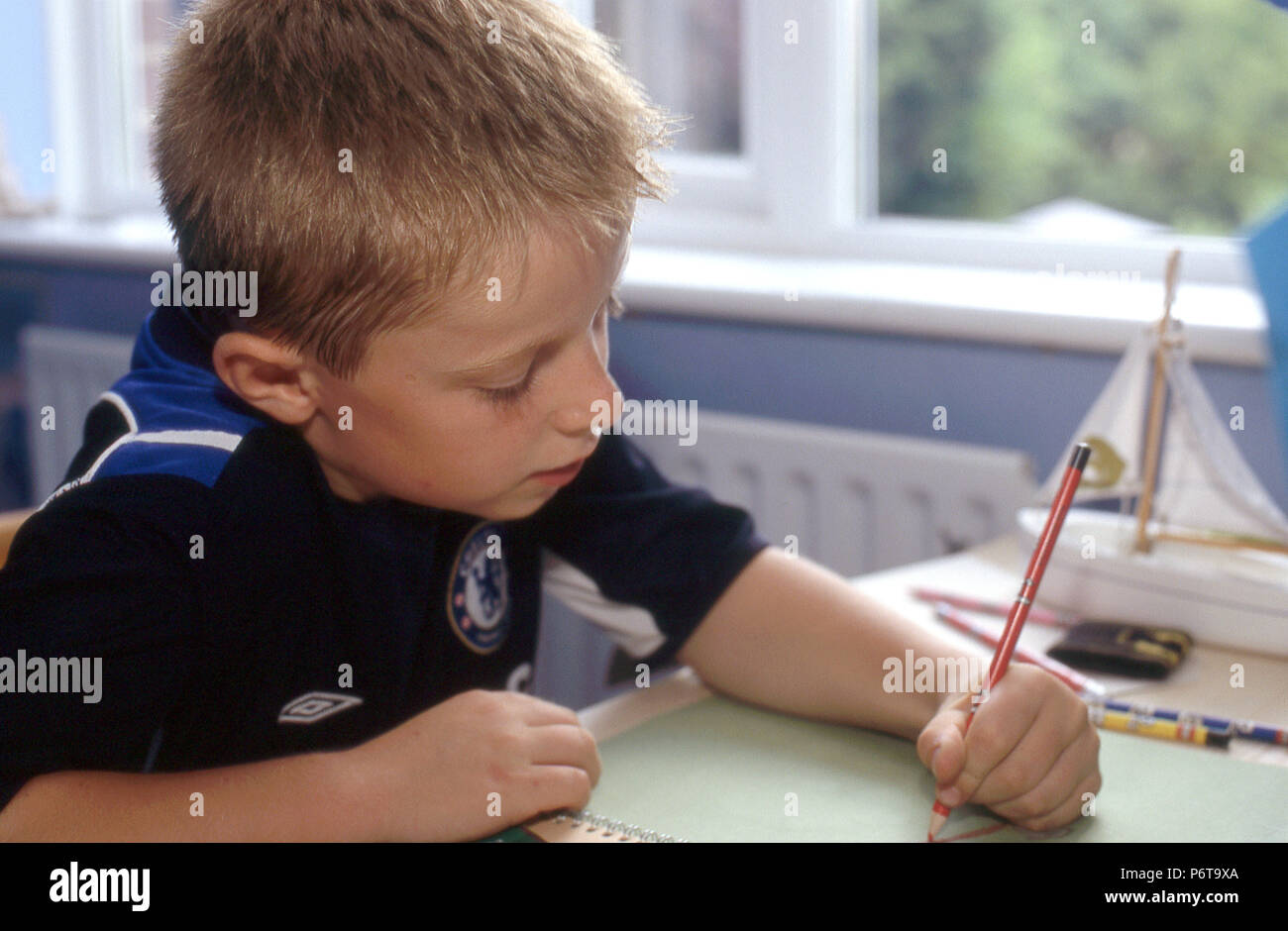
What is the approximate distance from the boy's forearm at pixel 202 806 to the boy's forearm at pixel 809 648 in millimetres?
254

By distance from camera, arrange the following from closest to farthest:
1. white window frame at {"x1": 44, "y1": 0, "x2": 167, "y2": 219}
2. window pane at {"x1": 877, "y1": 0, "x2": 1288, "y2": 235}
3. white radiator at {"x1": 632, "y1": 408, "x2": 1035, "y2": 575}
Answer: white radiator at {"x1": 632, "y1": 408, "x2": 1035, "y2": 575}
white window frame at {"x1": 44, "y1": 0, "x2": 167, "y2": 219}
window pane at {"x1": 877, "y1": 0, "x2": 1288, "y2": 235}

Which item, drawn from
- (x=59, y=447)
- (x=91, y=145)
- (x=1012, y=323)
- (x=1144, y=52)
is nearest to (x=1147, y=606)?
(x=1012, y=323)

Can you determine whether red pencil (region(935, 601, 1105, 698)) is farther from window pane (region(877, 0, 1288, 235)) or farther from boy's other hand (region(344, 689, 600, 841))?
window pane (region(877, 0, 1288, 235))

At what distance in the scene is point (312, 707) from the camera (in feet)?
2.65

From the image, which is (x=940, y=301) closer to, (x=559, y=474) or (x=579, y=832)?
(x=559, y=474)

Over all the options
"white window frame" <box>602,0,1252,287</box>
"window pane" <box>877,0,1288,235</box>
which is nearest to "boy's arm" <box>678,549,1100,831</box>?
"white window frame" <box>602,0,1252,287</box>

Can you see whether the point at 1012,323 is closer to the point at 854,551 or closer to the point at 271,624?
the point at 854,551

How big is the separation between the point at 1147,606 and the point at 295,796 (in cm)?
54

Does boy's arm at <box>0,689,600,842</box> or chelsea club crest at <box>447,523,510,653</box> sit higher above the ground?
chelsea club crest at <box>447,523,510,653</box>

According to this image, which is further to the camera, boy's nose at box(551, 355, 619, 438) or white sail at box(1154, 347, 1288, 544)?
white sail at box(1154, 347, 1288, 544)

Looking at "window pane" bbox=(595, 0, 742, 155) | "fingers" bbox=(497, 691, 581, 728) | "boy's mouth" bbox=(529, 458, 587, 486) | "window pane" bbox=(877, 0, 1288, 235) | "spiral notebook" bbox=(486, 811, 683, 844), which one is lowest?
"spiral notebook" bbox=(486, 811, 683, 844)

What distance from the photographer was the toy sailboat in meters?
0.90

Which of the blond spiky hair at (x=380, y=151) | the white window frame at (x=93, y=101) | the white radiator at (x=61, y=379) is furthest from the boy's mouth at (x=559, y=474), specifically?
the white window frame at (x=93, y=101)

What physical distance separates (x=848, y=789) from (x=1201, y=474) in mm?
395
